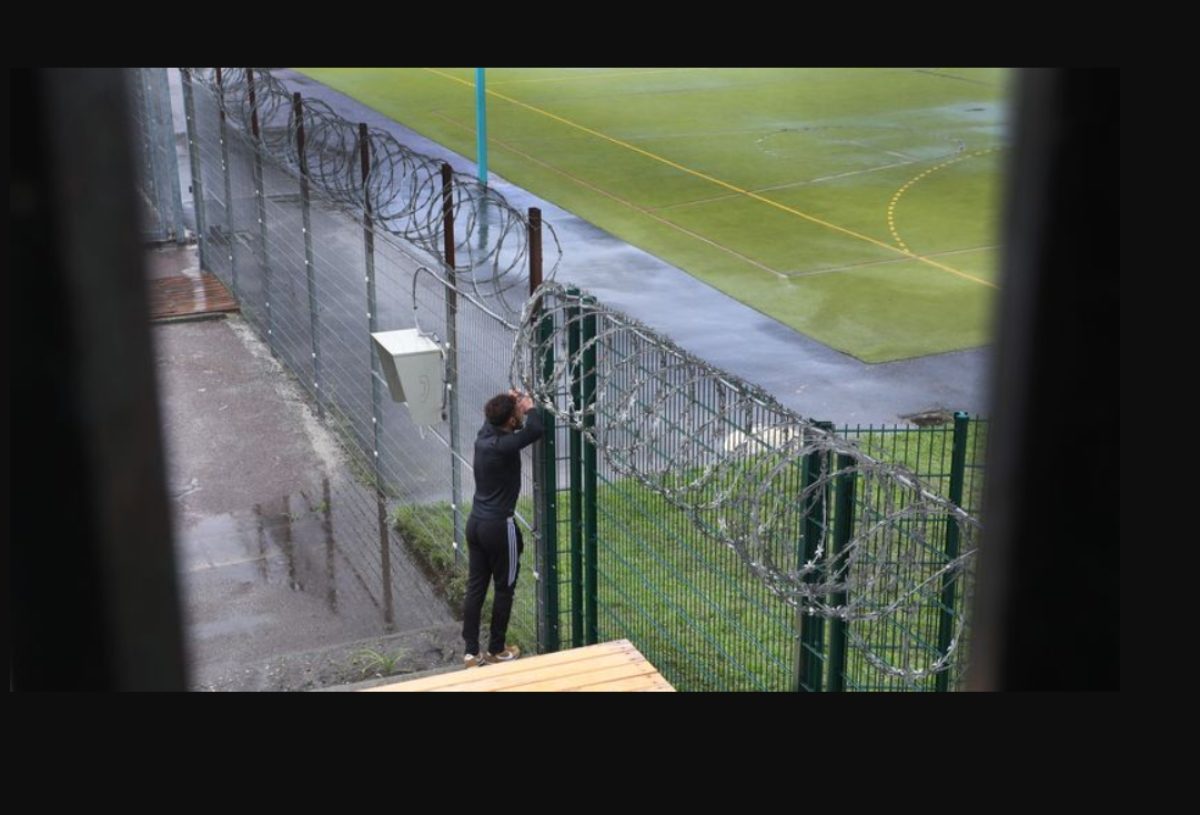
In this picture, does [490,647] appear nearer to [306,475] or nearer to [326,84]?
[306,475]

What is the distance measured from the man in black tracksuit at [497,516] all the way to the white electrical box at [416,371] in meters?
1.10

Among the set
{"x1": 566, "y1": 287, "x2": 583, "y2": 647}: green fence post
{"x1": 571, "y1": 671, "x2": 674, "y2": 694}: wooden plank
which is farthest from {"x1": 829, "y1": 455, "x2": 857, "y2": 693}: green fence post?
{"x1": 566, "y1": 287, "x2": 583, "y2": 647}: green fence post

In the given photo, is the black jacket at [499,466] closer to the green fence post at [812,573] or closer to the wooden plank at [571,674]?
the wooden plank at [571,674]

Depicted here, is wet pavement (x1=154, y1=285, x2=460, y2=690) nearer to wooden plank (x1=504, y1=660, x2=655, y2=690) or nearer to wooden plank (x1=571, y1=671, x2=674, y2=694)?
wooden plank (x1=504, y1=660, x2=655, y2=690)

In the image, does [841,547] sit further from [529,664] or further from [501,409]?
[501,409]

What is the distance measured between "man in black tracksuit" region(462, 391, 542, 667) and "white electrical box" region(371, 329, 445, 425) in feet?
3.62

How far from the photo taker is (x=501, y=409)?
7727 mm

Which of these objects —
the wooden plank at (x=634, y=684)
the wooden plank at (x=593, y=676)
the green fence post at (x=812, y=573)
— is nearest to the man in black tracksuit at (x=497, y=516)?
the wooden plank at (x=593, y=676)

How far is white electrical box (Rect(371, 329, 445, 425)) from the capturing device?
8.88 metres

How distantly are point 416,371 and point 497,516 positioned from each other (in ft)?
4.69

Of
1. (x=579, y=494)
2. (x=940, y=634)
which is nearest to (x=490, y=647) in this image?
(x=579, y=494)

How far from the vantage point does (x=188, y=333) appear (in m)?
15.5

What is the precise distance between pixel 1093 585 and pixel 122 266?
47 centimetres

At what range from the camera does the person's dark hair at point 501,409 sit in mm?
7711
